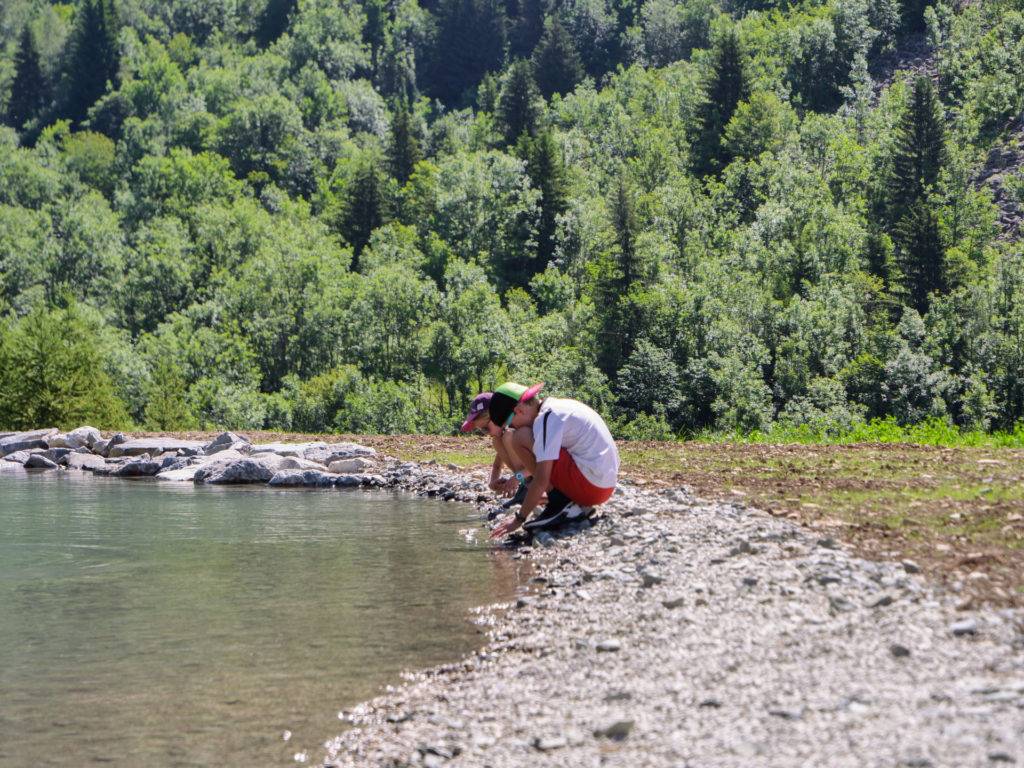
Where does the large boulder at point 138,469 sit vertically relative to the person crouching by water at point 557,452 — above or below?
below

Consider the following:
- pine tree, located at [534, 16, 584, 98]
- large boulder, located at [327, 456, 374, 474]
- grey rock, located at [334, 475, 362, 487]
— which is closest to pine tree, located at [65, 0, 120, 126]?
pine tree, located at [534, 16, 584, 98]

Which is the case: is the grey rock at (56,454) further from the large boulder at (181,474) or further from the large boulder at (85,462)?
the large boulder at (181,474)

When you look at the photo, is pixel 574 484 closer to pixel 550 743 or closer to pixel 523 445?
pixel 523 445

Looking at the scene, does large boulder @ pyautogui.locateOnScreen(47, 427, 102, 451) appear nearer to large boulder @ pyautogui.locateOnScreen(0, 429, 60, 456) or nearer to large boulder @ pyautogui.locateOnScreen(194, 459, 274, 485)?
large boulder @ pyautogui.locateOnScreen(0, 429, 60, 456)

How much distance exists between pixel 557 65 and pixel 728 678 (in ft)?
513

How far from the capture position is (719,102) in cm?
11088

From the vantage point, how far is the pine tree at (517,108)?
11931cm

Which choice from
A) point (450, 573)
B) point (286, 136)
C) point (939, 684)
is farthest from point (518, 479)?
point (286, 136)

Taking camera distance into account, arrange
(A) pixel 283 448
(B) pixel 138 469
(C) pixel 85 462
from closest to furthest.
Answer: (A) pixel 283 448
(B) pixel 138 469
(C) pixel 85 462

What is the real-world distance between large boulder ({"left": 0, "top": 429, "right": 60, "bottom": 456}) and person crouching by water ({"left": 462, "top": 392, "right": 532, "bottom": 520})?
22458mm

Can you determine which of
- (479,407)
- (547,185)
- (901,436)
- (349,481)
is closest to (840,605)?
(479,407)

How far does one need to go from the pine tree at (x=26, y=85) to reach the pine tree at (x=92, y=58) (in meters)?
8.47

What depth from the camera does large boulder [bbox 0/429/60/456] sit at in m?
32.8

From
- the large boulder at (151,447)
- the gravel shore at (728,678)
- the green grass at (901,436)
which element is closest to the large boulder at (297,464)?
the large boulder at (151,447)
